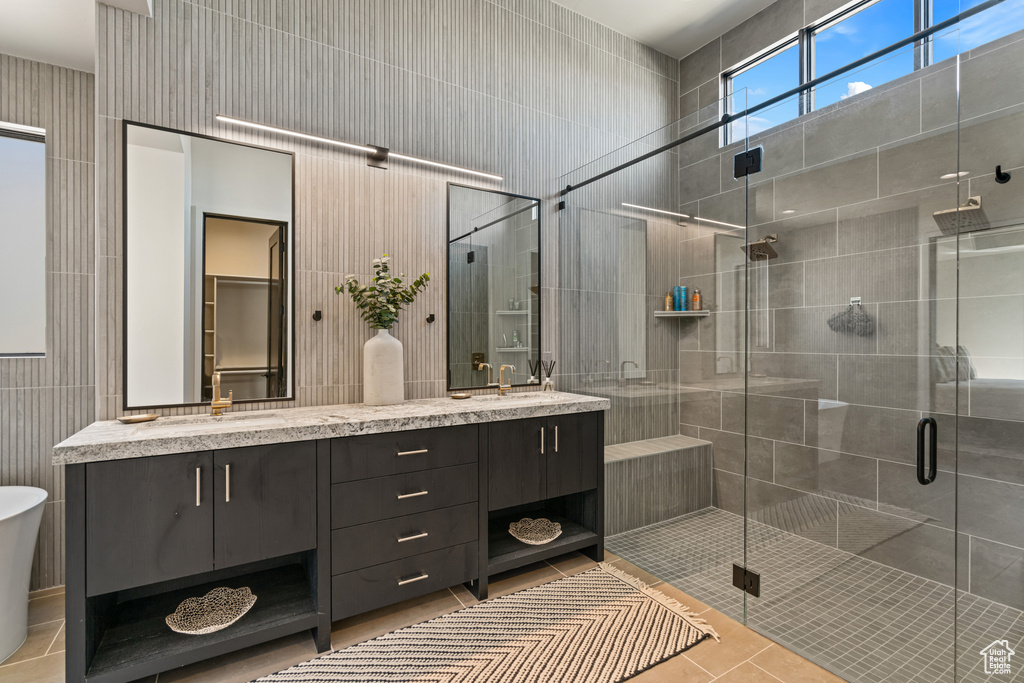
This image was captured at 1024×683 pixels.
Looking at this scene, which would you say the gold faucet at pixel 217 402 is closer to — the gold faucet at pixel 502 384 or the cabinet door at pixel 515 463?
the cabinet door at pixel 515 463

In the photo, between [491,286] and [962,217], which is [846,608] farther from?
[491,286]

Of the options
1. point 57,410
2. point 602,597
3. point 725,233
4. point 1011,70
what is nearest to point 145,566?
point 57,410

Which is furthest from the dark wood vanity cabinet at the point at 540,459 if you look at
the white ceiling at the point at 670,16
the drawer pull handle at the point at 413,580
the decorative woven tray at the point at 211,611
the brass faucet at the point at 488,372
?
the white ceiling at the point at 670,16

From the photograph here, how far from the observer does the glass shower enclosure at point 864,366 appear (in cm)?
157

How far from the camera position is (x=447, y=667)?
5.57 ft

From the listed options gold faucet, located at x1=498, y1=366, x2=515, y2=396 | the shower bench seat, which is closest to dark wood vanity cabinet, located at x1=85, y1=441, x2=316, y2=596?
gold faucet, located at x1=498, y1=366, x2=515, y2=396

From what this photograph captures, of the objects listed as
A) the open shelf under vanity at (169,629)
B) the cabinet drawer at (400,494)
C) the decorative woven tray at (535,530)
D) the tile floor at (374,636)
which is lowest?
the tile floor at (374,636)

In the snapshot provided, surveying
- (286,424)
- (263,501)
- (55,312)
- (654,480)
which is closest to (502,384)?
(654,480)

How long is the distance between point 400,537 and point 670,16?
3674 mm

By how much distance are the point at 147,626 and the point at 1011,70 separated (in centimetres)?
368

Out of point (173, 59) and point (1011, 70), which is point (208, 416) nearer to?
Result: point (173, 59)

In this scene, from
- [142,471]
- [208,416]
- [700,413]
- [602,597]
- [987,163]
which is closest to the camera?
[142,471]

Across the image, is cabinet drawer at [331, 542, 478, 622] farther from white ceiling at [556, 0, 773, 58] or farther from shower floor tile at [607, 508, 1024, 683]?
white ceiling at [556, 0, 773, 58]

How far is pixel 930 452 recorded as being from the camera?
1.58m
